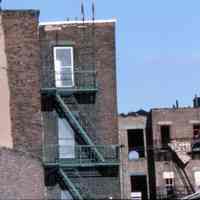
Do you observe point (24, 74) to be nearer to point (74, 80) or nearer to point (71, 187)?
point (74, 80)

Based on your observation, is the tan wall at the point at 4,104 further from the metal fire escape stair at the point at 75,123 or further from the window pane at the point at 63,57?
the window pane at the point at 63,57

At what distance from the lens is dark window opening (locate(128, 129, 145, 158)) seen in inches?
3219

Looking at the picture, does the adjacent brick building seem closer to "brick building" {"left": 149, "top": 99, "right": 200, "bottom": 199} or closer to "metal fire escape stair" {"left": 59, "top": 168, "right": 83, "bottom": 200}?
"metal fire escape stair" {"left": 59, "top": 168, "right": 83, "bottom": 200}

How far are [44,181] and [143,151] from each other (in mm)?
24728

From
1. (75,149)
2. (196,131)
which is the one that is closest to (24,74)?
(75,149)

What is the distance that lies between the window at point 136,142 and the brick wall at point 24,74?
24.8 metres

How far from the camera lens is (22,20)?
2282 inches

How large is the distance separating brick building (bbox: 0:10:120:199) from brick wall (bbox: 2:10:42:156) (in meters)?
0.06

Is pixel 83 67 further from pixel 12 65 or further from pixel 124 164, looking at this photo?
pixel 124 164

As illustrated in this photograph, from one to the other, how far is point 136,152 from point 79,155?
23.5 meters

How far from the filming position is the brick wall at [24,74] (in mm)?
56875

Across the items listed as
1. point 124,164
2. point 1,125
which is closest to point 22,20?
point 1,125

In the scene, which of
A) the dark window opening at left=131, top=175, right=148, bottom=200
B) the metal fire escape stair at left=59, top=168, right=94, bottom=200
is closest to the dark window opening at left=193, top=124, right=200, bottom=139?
the dark window opening at left=131, top=175, right=148, bottom=200

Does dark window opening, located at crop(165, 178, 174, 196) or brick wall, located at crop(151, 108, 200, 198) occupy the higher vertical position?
brick wall, located at crop(151, 108, 200, 198)
